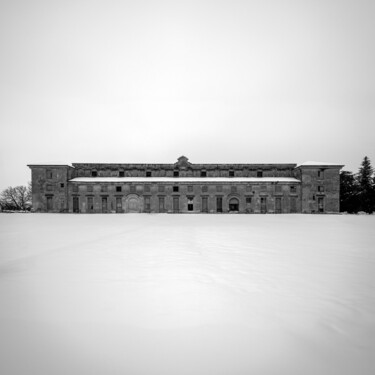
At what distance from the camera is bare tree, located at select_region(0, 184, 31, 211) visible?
55.0m

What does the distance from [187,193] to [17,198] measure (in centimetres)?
4910

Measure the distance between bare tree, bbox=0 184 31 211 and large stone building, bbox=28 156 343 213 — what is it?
25.5m

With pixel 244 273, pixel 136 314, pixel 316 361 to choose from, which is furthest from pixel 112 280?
pixel 316 361

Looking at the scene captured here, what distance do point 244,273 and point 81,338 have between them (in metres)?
3.64

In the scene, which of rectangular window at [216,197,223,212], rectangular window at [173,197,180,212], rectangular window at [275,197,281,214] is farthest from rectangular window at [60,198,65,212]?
rectangular window at [275,197,281,214]

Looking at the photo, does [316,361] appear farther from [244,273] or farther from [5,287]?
[5,287]

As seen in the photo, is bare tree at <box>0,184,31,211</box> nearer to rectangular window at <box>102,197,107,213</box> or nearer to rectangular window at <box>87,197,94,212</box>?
rectangular window at <box>87,197,94,212</box>

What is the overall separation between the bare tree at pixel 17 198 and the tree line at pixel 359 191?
72.2 metres

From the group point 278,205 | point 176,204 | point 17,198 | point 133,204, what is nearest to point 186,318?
point 176,204

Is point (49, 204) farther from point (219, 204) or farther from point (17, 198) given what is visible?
point (17, 198)

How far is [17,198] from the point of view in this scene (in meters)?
57.2

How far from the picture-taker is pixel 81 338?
2703 millimetres

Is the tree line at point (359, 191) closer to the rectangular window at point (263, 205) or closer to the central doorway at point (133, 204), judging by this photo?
the rectangular window at point (263, 205)

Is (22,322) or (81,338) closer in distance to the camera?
(81,338)
